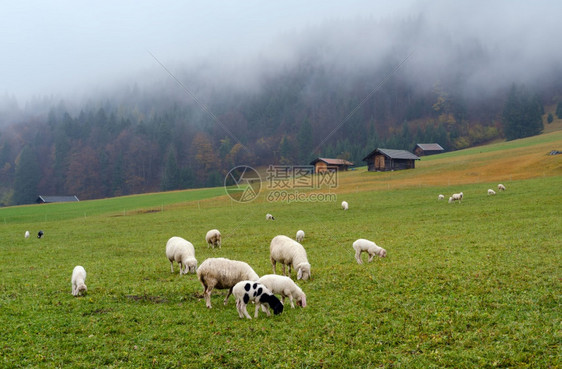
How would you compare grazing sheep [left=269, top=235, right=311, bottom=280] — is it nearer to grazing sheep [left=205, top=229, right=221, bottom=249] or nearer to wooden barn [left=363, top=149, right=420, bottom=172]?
grazing sheep [left=205, top=229, right=221, bottom=249]

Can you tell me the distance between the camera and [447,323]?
10.4m

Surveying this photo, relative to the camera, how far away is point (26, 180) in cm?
16700

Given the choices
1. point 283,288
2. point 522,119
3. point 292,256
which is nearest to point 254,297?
point 283,288

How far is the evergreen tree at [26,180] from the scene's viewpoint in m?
164

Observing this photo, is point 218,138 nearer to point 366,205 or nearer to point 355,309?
point 366,205

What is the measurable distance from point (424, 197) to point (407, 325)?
142ft

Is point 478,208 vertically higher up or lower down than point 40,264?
higher up

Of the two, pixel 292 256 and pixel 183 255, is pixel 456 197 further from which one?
pixel 183 255

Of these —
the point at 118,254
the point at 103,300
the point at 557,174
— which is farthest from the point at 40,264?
the point at 557,174

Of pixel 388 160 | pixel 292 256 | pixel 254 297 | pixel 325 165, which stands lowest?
pixel 254 297

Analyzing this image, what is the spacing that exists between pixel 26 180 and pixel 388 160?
16009 centimetres

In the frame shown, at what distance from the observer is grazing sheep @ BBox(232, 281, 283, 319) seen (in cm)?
1159

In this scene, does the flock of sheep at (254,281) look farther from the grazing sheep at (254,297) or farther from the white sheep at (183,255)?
the white sheep at (183,255)

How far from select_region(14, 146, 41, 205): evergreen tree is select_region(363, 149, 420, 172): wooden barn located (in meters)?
150
